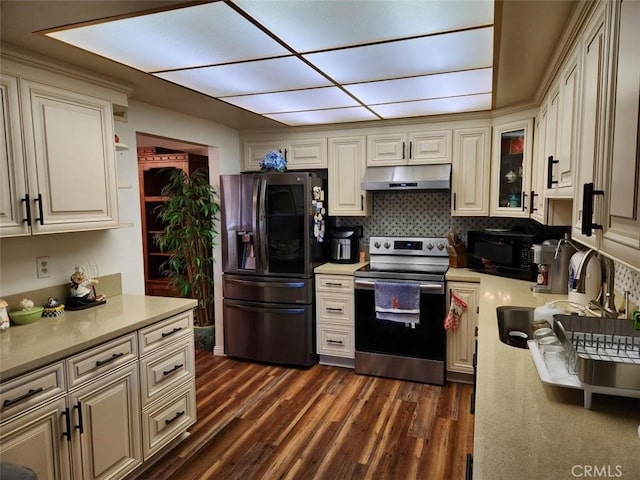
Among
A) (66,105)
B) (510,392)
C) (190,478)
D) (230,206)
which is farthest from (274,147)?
(510,392)

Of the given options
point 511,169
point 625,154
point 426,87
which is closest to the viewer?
point 625,154

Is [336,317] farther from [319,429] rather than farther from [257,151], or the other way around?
[257,151]

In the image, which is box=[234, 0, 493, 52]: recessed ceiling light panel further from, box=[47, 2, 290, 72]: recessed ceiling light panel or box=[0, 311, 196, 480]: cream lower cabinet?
box=[0, 311, 196, 480]: cream lower cabinet

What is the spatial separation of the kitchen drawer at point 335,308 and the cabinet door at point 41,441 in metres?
2.18

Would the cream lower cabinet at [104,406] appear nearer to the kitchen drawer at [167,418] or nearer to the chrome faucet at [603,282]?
the kitchen drawer at [167,418]

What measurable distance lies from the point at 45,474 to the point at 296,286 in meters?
2.17

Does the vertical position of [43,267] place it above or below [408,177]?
below

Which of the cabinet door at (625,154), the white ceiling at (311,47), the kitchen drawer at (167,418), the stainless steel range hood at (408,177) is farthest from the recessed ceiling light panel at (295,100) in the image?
the kitchen drawer at (167,418)

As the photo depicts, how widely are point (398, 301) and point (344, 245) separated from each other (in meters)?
0.81

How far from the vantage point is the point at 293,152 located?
3986mm

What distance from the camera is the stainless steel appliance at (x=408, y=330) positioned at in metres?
3.29

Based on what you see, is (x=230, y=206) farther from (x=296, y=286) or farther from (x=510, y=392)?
(x=510, y=392)

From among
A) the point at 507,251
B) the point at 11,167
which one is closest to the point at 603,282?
the point at 507,251

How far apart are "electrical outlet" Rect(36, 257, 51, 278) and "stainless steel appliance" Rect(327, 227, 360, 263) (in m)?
2.30
